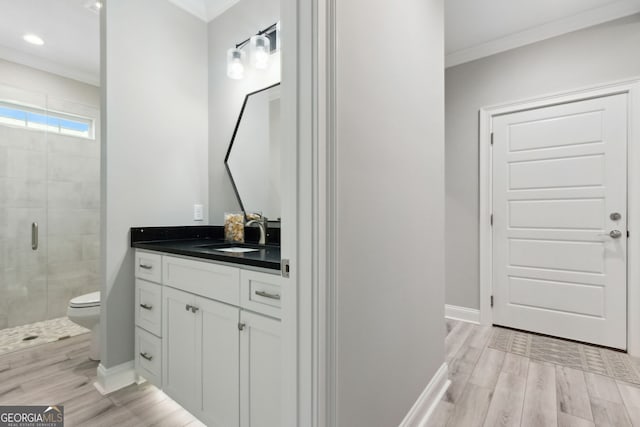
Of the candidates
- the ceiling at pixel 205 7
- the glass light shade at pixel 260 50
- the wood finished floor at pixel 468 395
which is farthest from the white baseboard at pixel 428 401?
the ceiling at pixel 205 7

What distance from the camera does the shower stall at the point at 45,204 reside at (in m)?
2.73

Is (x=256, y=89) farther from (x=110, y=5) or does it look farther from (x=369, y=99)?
(x=369, y=99)

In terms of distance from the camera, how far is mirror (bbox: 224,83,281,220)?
Answer: 6.60 feet

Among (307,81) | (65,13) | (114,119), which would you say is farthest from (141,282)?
(65,13)

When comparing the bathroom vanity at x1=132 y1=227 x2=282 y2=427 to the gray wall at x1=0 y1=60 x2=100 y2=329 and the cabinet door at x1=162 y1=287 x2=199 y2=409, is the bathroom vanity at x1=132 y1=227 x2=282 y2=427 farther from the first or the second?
the gray wall at x1=0 y1=60 x2=100 y2=329

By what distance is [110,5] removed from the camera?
5.90ft

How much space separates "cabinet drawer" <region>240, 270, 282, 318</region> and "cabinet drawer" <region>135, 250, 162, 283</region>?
0.77 m

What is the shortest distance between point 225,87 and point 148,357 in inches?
77.2

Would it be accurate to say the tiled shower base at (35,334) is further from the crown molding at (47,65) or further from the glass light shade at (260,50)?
the glass light shade at (260,50)

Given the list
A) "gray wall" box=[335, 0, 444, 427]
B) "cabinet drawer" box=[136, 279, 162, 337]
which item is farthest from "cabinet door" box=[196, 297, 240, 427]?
"gray wall" box=[335, 0, 444, 427]

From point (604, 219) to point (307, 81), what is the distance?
2750mm

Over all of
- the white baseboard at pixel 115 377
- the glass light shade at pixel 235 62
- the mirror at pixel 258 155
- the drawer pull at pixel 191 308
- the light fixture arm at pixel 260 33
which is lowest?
the white baseboard at pixel 115 377

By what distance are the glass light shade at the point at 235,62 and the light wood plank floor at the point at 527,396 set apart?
2.46 m

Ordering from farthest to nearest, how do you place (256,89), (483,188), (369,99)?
Result: 1. (483,188)
2. (256,89)
3. (369,99)
